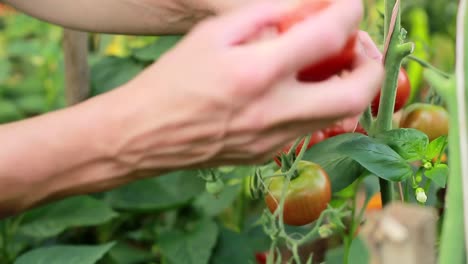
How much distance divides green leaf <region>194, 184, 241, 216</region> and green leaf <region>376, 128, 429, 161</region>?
1.60 feet

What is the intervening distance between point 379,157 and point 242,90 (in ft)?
0.85

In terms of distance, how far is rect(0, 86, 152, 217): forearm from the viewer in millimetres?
564

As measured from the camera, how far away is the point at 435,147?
79cm

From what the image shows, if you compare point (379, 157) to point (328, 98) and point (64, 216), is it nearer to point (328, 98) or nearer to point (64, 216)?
point (328, 98)

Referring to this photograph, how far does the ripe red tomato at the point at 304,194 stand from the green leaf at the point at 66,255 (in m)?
0.24

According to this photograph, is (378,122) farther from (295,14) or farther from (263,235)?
(263,235)

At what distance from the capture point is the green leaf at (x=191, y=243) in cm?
111

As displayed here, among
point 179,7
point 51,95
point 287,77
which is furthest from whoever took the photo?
point 51,95

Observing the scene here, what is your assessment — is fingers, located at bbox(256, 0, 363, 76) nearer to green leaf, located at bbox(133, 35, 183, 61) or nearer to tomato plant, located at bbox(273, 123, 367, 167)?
tomato plant, located at bbox(273, 123, 367, 167)

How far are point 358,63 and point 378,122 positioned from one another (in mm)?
213

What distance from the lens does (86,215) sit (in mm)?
1154

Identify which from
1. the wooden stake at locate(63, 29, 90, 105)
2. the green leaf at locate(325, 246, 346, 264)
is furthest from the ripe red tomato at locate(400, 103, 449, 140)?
the wooden stake at locate(63, 29, 90, 105)

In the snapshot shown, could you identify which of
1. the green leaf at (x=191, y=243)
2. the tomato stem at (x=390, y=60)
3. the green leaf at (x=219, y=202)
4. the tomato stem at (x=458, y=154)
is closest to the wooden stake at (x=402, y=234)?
the tomato stem at (x=458, y=154)

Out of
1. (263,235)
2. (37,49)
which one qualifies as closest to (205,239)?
(263,235)
